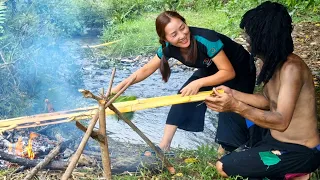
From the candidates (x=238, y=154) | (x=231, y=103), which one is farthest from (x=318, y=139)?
(x=231, y=103)

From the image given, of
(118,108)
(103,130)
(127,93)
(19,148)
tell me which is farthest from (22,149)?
(127,93)

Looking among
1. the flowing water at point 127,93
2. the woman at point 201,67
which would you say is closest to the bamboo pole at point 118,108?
the woman at point 201,67

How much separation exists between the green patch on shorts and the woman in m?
0.57

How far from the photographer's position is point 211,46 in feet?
11.5

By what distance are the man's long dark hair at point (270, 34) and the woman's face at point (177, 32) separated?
0.58 meters

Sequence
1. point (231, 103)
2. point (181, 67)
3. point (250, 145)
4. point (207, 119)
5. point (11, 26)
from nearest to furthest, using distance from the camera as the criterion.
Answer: point (231, 103)
point (250, 145)
point (11, 26)
point (207, 119)
point (181, 67)

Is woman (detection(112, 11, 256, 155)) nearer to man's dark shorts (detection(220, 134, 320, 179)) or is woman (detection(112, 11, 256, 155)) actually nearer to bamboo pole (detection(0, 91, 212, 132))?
bamboo pole (detection(0, 91, 212, 132))

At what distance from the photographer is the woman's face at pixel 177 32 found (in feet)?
11.1

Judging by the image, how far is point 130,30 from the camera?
10.4m

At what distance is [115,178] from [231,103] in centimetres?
108

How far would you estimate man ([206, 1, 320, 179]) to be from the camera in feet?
9.32

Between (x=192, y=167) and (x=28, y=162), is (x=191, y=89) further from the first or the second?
(x=28, y=162)

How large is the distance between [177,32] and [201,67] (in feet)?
1.66

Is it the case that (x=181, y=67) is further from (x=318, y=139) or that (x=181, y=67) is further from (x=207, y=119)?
(x=318, y=139)
